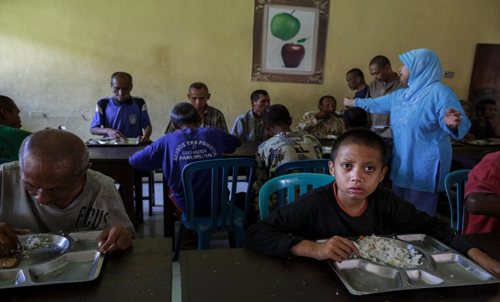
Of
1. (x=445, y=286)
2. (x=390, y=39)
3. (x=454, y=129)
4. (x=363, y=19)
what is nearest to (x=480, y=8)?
(x=390, y=39)

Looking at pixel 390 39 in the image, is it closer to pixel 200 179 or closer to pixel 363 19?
pixel 363 19

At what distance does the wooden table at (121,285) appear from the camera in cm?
89

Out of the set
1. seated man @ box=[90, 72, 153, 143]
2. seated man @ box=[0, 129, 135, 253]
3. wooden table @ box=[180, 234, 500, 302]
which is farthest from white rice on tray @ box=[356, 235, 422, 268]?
seated man @ box=[90, 72, 153, 143]

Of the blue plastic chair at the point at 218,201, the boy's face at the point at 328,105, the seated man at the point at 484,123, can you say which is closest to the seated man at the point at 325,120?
the boy's face at the point at 328,105

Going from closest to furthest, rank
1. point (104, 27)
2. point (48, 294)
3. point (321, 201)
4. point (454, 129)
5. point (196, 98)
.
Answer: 1. point (48, 294)
2. point (321, 201)
3. point (454, 129)
4. point (196, 98)
5. point (104, 27)

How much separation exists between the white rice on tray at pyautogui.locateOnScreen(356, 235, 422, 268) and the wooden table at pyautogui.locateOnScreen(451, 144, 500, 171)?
100 inches

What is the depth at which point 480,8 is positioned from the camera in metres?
5.34

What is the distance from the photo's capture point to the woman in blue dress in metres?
2.32

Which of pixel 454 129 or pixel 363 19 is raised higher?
pixel 363 19

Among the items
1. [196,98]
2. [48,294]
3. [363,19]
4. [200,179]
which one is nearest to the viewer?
Answer: [48,294]

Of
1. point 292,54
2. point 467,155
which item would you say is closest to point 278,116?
point 467,155

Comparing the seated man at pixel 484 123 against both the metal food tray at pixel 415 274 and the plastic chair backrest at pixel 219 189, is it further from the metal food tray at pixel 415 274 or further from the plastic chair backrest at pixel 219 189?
the metal food tray at pixel 415 274

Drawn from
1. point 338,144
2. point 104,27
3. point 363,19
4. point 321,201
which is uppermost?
point 363,19

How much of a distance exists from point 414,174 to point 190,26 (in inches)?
137
